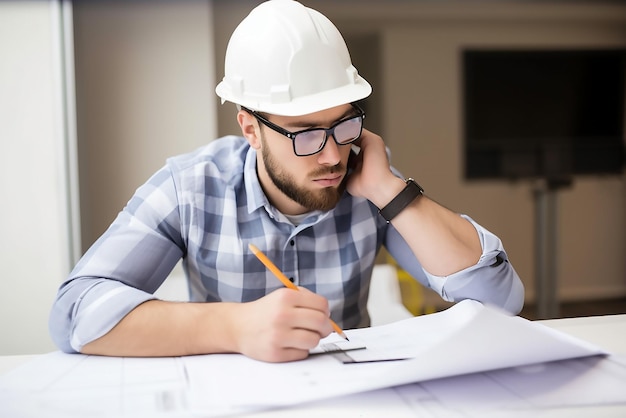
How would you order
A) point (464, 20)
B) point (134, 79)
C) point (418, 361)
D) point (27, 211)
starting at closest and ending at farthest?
point (418, 361) → point (27, 211) → point (134, 79) → point (464, 20)

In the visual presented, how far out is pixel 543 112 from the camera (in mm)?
5500

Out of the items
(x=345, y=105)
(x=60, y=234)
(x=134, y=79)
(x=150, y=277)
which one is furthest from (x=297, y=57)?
(x=134, y=79)

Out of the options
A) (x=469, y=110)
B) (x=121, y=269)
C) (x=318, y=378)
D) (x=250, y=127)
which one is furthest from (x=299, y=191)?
(x=469, y=110)

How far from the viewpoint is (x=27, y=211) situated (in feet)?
8.74

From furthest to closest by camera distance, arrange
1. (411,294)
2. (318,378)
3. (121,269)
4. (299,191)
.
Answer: (411,294) → (299,191) → (121,269) → (318,378)

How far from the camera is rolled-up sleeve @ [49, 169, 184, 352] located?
1009 millimetres

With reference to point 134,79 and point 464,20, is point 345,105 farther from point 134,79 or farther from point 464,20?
point 464,20

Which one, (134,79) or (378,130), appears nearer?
(134,79)

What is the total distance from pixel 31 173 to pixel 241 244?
1693mm

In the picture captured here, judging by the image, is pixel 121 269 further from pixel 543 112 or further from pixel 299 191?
pixel 543 112

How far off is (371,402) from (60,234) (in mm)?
2313

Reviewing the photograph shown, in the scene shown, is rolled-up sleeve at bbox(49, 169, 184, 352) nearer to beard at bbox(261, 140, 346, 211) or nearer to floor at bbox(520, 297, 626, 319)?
beard at bbox(261, 140, 346, 211)

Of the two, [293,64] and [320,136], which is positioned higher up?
[293,64]

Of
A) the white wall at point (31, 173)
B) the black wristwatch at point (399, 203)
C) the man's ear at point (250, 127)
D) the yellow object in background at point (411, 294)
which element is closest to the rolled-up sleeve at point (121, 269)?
the man's ear at point (250, 127)
